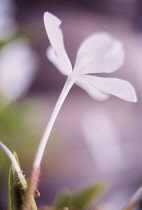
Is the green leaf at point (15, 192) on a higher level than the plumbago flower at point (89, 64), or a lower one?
lower

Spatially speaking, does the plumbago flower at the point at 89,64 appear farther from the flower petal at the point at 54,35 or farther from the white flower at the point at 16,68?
the white flower at the point at 16,68

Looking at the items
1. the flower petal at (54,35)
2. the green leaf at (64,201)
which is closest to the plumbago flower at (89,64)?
the flower petal at (54,35)

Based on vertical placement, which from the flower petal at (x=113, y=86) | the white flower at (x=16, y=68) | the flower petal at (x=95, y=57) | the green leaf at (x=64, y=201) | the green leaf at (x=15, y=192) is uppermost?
the flower petal at (x=95, y=57)

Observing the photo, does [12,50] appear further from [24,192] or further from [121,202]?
[121,202]

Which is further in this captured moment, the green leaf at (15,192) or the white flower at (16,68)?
the white flower at (16,68)

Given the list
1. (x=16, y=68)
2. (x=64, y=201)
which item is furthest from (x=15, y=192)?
(x=16, y=68)

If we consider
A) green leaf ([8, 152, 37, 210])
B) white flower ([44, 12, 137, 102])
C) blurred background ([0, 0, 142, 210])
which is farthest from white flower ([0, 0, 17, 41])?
green leaf ([8, 152, 37, 210])

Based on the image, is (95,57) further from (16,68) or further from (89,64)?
(16,68)

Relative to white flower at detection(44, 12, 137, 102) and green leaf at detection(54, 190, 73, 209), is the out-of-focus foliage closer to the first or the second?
green leaf at detection(54, 190, 73, 209)

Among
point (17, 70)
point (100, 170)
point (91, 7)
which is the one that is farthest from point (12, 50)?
point (100, 170)
